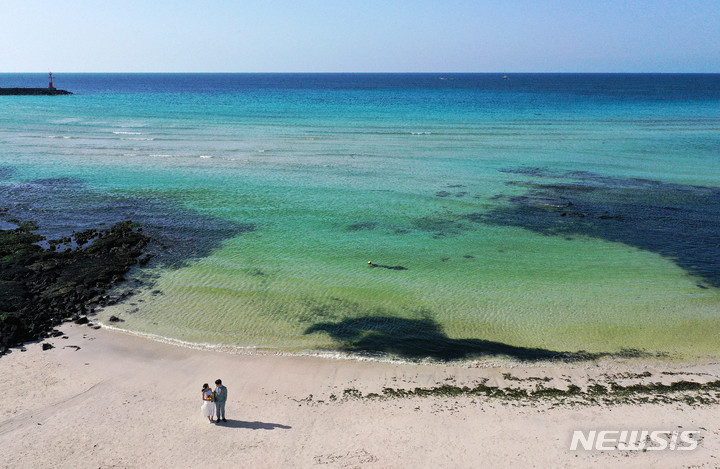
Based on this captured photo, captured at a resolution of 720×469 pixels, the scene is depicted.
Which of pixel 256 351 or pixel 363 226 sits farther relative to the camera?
pixel 363 226

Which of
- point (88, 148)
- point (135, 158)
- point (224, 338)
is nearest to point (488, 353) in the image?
point (224, 338)

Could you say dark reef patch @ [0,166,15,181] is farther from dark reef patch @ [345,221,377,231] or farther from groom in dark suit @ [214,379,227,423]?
groom in dark suit @ [214,379,227,423]

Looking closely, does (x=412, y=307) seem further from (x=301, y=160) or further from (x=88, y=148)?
(x=88, y=148)

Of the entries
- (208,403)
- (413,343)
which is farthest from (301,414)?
(413,343)

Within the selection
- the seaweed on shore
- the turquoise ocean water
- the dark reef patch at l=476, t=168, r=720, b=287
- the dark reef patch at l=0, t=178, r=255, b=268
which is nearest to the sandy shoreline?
the turquoise ocean water

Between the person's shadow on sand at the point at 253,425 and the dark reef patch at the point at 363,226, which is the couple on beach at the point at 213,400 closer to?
the person's shadow on sand at the point at 253,425

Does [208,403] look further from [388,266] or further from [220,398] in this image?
[388,266]
